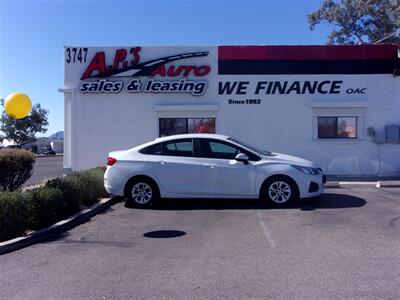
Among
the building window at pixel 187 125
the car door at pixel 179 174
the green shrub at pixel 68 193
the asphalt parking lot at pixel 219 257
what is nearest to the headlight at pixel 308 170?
the asphalt parking lot at pixel 219 257

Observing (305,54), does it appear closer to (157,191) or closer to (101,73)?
(101,73)

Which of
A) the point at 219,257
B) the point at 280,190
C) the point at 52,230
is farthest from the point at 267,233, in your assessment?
the point at 52,230

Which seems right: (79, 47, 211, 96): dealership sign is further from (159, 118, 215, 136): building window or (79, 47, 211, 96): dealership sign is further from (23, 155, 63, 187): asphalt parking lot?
(23, 155, 63, 187): asphalt parking lot

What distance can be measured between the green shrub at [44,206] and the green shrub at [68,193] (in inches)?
12.6

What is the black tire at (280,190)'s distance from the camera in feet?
36.1

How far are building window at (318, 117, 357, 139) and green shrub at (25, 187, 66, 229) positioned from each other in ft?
33.8

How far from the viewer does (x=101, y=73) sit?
56.7ft

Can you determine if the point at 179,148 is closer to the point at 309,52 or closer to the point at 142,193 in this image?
the point at 142,193

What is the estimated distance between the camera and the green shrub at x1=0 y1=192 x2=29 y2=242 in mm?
7930

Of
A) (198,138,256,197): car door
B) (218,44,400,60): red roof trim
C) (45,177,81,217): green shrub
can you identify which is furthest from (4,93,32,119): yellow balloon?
(218,44,400,60): red roof trim

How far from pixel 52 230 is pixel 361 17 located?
35.4 meters

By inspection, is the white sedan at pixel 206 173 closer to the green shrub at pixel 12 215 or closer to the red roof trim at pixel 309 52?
the green shrub at pixel 12 215

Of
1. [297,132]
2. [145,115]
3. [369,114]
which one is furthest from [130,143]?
[369,114]

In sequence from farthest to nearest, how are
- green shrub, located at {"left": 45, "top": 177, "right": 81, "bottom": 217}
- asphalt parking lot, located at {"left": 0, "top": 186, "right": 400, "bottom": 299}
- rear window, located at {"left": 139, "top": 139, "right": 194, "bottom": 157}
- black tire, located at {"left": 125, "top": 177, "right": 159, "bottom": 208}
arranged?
1. rear window, located at {"left": 139, "top": 139, "right": 194, "bottom": 157}
2. black tire, located at {"left": 125, "top": 177, "right": 159, "bottom": 208}
3. green shrub, located at {"left": 45, "top": 177, "right": 81, "bottom": 217}
4. asphalt parking lot, located at {"left": 0, "top": 186, "right": 400, "bottom": 299}
